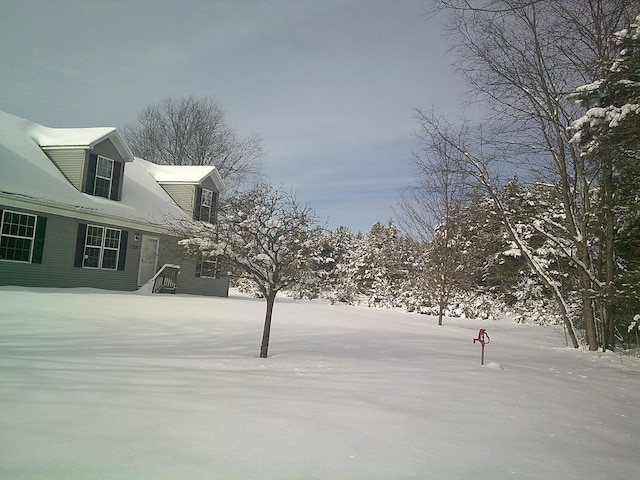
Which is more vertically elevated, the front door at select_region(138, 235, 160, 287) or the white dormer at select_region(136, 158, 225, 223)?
the white dormer at select_region(136, 158, 225, 223)

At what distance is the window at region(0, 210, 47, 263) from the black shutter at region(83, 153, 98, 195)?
7.56 feet

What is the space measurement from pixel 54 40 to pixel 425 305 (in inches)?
694

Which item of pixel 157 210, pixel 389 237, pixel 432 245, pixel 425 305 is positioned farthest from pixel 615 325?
pixel 389 237

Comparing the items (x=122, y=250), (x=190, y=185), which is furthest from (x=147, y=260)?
(x=190, y=185)

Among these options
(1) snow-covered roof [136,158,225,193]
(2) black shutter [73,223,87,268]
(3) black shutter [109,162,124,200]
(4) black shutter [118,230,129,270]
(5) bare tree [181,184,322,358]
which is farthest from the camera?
(1) snow-covered roof [136,158,225,193]

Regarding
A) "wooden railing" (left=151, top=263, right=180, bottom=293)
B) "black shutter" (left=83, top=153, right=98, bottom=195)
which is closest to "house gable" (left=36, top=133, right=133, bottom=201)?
"black shutter" (left=83, top=153, right=98, bottom=195)

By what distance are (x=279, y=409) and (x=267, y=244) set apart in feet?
10.8

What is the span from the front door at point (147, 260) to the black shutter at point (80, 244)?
2.49m

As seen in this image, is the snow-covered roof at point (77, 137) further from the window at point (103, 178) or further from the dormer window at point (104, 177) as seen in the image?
the window at point (103, 178)

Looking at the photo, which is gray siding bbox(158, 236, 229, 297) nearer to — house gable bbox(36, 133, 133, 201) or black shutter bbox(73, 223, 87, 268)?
house gable bbox(36, 133, 133, 201)

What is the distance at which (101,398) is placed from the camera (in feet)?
13.1

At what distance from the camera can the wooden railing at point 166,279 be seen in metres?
16.5

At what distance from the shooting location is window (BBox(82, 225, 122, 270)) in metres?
15.0

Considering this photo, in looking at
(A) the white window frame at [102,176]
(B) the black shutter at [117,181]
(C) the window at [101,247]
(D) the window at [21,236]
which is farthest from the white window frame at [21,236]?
(B) the black shutter at [117,181]
